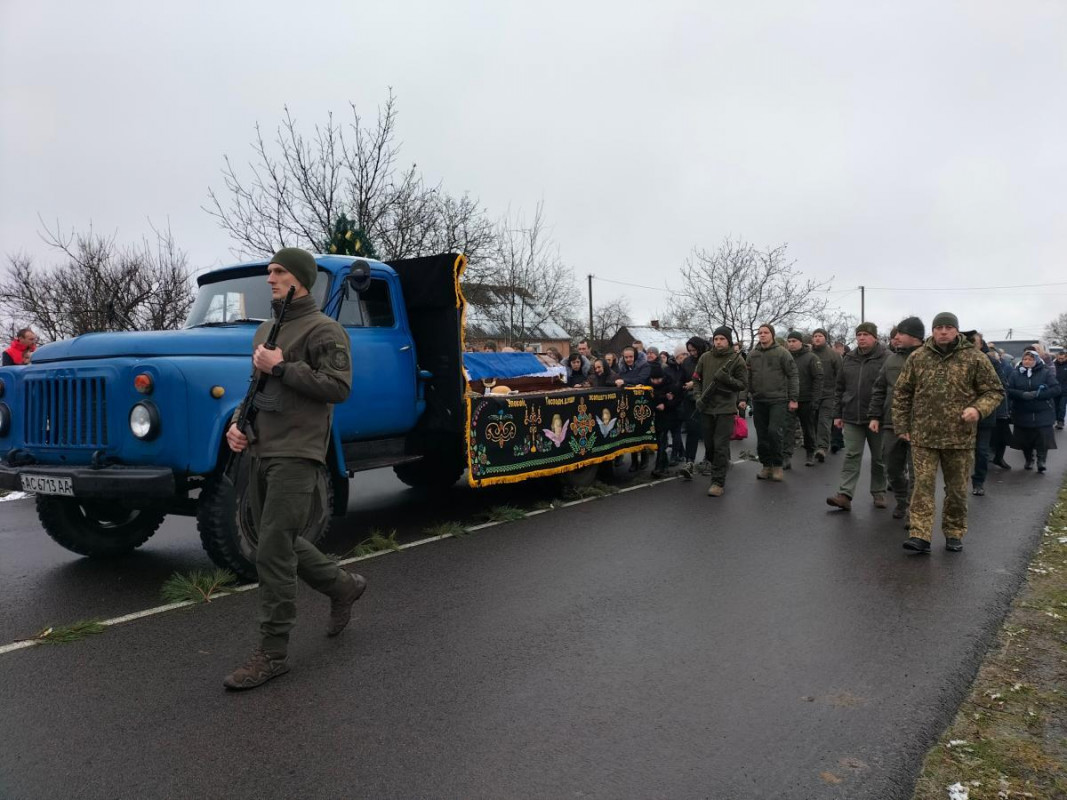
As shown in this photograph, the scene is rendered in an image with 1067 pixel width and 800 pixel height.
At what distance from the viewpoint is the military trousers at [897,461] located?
23.4ft

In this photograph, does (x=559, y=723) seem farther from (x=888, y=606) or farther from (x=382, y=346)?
(x=382, y=346)

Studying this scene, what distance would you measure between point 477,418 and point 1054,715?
15.8ft

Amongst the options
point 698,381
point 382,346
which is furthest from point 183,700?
point 698,381

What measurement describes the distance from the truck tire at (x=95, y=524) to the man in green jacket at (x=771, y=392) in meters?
7.09

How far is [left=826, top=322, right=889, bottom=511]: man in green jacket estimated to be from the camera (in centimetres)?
790

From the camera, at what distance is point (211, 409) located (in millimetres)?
4918

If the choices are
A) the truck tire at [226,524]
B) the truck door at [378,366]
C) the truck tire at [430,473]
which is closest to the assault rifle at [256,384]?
the truck tire at [226,524]

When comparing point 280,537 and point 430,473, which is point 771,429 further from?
point 280,537

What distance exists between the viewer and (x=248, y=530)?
5.10m

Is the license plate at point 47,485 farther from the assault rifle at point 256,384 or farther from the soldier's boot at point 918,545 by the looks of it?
the soldier's boot at point 918,545

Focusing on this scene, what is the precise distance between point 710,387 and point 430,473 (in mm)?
3466

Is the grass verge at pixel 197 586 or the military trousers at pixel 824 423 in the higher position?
the military trousers at pixel 824 423

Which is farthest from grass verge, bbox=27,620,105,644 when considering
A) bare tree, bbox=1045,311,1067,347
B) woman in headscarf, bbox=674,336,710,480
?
bare tree, bbox=1045,311,1067,347

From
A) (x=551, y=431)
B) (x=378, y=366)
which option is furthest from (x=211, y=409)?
A: (x=551, y=431)
